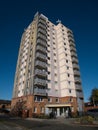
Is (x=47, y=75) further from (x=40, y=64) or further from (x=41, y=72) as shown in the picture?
(x=40, y=64)

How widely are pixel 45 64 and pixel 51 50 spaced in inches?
344

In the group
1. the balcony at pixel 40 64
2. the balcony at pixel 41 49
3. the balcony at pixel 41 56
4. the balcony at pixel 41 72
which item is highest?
the balcony at pixel 41 49

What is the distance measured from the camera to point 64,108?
41.6m

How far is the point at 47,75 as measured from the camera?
4591cm

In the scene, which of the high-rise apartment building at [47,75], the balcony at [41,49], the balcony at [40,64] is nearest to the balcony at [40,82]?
the high-rise apartment building at [47,75]

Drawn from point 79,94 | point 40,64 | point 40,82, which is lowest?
point 79,94

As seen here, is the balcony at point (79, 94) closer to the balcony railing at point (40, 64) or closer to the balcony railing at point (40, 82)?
the balcony railing at point (40, 82)

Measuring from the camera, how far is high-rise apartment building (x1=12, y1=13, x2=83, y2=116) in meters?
40.9

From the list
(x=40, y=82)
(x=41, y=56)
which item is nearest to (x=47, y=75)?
(x=40, y=82)

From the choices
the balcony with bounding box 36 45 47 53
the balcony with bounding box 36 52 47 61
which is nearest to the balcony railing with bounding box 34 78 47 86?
the balcony with bounding box 36 52 47 61

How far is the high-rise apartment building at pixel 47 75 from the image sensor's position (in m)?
40.9

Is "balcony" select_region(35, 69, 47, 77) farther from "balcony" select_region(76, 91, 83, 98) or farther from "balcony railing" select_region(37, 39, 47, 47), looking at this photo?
"balcony" select_region(76, 91, 83, 98)

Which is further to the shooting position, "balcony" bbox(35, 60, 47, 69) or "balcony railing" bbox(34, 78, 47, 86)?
"balcony" bbox(35, 60, 47, 69)

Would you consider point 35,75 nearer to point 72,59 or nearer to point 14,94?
point 14,94
